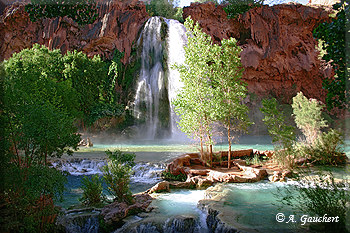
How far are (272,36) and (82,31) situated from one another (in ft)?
68.5

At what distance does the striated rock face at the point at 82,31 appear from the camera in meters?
29.3

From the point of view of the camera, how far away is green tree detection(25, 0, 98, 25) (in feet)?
96.8

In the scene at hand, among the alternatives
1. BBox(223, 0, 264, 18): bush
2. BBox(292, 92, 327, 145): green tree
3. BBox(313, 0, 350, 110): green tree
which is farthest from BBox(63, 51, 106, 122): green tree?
BBox(313, 0, 350, 110): green tree

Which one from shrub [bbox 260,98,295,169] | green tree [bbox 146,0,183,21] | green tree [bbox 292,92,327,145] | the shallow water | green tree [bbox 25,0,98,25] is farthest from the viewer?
green tree [bbox 146,0,183,21]

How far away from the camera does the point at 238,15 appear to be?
2961 cm

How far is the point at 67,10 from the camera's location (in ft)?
97.5

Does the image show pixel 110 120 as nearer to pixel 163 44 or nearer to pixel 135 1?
pixel 163 44

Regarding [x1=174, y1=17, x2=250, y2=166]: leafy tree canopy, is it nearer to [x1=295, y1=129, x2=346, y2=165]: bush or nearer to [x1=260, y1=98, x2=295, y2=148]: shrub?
[x1=260, y1=98, x2=295, y2=148]: shrub

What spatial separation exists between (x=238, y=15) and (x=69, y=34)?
18777 millimetres

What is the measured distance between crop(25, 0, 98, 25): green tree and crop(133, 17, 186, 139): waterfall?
6230 millimetres

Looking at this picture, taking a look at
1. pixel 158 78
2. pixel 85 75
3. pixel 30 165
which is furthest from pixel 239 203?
pixel 85 75

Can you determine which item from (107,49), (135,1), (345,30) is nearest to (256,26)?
(135,1)

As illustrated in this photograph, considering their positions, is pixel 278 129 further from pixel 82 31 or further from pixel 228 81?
pixel 82 31

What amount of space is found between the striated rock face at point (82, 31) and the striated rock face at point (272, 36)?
6.50 meters
